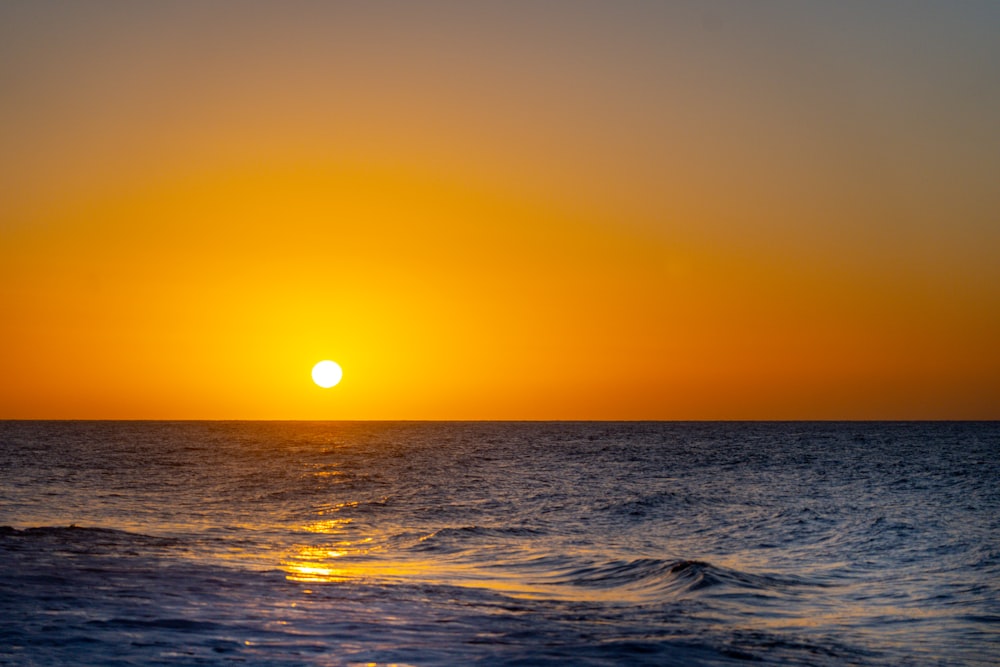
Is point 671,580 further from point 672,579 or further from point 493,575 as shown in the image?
point 493,575

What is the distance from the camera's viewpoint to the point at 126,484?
196 ft

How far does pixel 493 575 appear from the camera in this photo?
1014 inches

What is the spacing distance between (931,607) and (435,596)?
445 inches

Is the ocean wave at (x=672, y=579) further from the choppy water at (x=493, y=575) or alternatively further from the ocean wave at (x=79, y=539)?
the ocean wave at (x=79, y=539)

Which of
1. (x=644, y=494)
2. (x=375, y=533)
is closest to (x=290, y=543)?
(x=375, y=533)

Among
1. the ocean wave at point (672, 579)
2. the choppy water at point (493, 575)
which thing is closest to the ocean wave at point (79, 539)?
A: the choppy water at point (493, 575)

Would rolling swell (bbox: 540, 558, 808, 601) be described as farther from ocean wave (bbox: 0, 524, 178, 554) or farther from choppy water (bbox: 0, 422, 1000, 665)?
ocean wave (bbox: 0, 524, 178, 554)

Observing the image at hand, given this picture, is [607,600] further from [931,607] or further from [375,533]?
[375,533]

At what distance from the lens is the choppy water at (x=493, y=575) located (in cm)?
1579

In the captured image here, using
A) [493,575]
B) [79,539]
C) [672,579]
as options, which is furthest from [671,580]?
[79,539]

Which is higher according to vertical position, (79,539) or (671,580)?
(79,539)

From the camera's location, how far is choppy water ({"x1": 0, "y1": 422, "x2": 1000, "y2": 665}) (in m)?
15.8

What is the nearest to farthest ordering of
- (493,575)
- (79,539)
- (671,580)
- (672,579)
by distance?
1. (671,580)
2. (672,579)
3. (493,575)
4. (79,539)

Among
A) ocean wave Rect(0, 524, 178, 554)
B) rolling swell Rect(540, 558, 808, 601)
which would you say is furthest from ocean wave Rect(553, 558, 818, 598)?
ocean wave Rect(0, 524, 178, 554)
